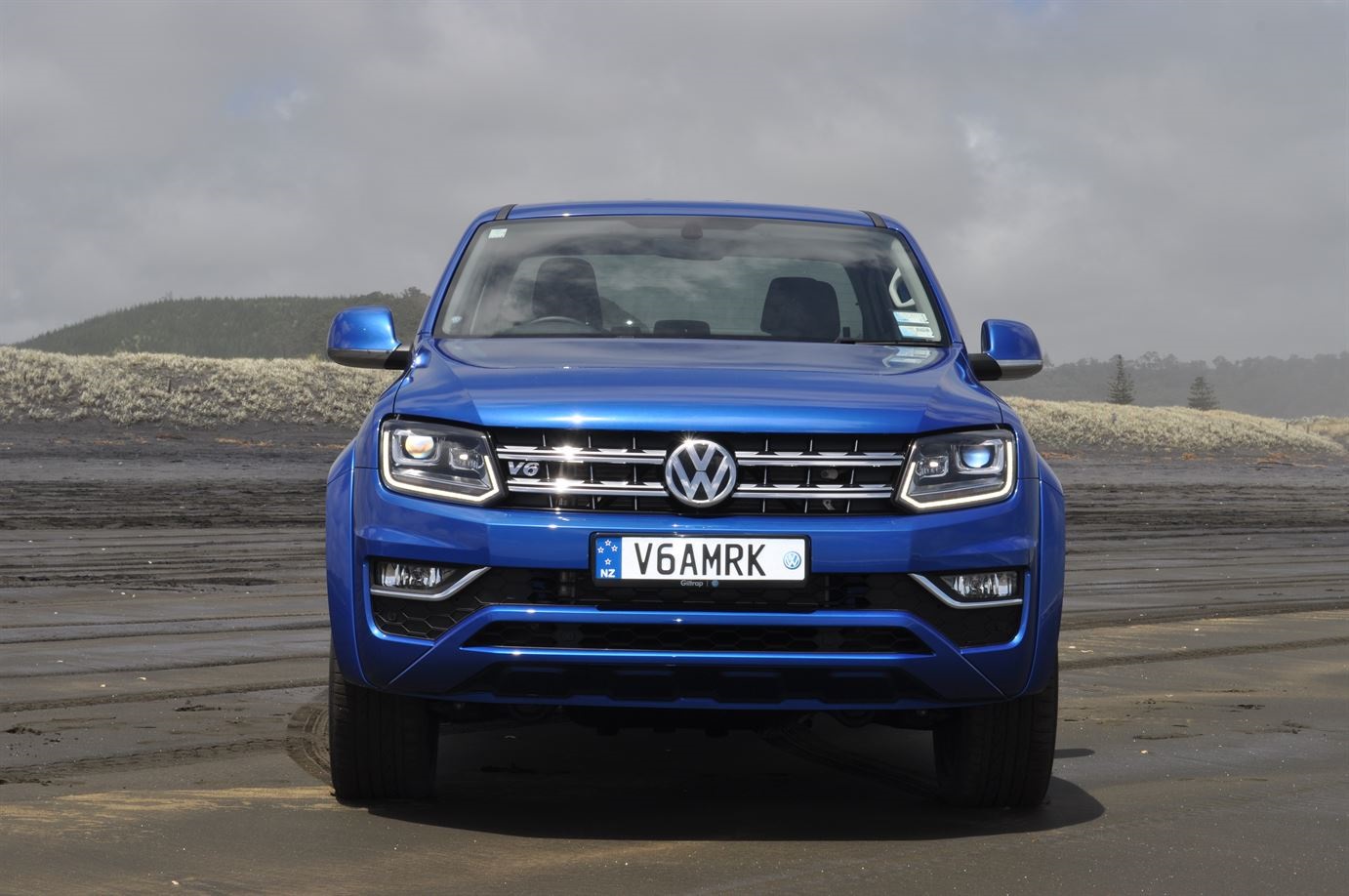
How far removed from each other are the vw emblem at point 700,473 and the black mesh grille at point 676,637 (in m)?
0.33

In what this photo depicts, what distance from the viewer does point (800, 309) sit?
249 inches

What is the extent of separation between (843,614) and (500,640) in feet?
2.84

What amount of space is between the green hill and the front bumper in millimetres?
119157

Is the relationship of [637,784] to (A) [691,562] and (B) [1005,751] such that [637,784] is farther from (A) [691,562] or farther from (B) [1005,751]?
(A) [691,562]

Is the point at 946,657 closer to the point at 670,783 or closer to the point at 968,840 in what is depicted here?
the point at 968,840

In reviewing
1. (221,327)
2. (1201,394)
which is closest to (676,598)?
(221,327)

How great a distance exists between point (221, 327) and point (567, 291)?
134 metres

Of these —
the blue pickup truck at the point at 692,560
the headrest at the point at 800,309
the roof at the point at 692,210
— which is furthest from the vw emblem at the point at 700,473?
the roof at the point at 692,210

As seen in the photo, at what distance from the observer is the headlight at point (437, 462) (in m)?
4.81

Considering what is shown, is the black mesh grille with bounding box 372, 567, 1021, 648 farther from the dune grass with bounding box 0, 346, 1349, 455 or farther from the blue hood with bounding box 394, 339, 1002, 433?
the dune grass with bounding box 0, 346, 1349, 455

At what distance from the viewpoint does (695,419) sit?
4.80m

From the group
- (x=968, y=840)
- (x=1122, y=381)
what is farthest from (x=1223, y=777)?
(x=1122, y=381)

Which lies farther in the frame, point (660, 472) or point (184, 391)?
point (184, 391)

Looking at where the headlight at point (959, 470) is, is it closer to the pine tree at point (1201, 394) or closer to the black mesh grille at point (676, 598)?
the black mesh grille at point (676, 598)
